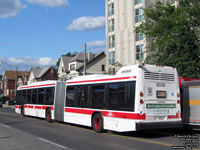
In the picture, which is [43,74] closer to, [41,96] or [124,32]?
[124,32]

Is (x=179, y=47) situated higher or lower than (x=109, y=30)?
lower

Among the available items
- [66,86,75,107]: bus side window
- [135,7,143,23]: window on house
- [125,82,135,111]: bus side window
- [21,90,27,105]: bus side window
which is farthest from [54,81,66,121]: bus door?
[135,7,143,23]: window on house

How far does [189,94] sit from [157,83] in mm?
2014

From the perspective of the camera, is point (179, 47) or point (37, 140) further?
point (179, 47)

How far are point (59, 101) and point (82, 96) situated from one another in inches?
113

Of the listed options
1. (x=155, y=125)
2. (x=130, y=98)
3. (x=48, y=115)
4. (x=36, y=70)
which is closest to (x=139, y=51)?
(x=48, y=115)

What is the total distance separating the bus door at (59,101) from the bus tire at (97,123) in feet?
11.7

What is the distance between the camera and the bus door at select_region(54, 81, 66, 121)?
54.1 feet

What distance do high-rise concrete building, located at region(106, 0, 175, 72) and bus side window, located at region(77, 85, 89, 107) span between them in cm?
2489

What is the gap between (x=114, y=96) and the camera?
12.1 m

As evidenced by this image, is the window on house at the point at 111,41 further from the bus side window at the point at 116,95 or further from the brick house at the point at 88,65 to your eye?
the bus side window at the point at 116,95

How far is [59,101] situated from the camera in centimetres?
1691

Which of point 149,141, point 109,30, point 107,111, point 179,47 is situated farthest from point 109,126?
point 109,30

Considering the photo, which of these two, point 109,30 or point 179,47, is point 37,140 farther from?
point 109,30
